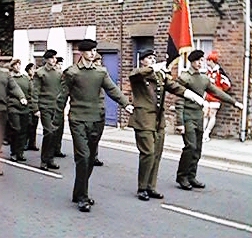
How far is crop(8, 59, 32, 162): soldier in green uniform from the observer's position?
11703 millimetres

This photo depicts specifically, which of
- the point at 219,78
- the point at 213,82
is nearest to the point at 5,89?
the point at 213,82

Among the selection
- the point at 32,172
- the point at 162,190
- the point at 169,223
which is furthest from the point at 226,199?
the point at 32,172

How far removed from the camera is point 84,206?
25.1 feet

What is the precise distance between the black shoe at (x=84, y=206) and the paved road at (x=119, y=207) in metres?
0.07

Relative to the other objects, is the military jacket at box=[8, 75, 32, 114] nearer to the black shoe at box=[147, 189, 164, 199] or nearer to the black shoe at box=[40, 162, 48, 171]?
the black shoe at box=[40, 162, 48, 171]

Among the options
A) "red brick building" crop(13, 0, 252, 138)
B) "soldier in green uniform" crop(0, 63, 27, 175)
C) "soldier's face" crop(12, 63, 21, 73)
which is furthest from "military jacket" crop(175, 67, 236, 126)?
"red brick building" crop(13, 0, 252, 138)

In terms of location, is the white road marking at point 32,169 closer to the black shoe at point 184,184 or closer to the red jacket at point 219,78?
the black shoe at point 184,184

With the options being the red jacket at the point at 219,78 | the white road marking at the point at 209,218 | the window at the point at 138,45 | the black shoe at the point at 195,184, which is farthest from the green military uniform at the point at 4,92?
the window at the point at 138,45

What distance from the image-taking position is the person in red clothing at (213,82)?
1437 cm

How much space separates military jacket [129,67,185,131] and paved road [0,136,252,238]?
101cm

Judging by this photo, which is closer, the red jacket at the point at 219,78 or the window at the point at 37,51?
the red jacket at the point at 219,78

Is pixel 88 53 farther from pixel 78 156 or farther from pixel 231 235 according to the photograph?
pixel 231 235

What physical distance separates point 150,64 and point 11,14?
16.9m

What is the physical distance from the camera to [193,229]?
6.92m
